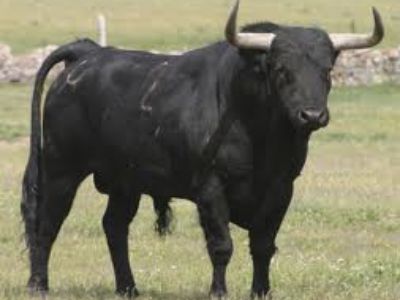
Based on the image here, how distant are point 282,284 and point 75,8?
38964mm

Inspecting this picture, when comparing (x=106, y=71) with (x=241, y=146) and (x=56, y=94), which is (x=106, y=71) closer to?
(x=56, y=94)

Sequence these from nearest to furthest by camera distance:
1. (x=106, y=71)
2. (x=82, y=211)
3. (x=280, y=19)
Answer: (x=106, y=71), (x=82, y=211), (x=280, y=19)

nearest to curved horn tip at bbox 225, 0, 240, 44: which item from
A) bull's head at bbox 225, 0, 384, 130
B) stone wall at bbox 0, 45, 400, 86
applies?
bull's head at bbox 225, 0, 384, 130

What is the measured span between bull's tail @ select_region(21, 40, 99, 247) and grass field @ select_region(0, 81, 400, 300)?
54 centimetres

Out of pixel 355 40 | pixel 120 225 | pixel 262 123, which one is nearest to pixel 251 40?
pixel 262 123

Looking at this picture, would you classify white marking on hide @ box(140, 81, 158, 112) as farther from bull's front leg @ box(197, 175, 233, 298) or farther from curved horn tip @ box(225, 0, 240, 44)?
curved horn tip @ box(225, 0, 240, 44)

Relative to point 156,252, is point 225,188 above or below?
above

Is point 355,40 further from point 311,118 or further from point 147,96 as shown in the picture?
point 147,96

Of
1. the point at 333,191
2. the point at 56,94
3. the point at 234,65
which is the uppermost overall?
the point at 234,65

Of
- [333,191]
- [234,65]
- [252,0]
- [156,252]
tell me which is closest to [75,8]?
[252,0]

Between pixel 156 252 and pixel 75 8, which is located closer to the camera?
pixel 156 252

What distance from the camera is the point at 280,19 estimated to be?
4578 centimetres

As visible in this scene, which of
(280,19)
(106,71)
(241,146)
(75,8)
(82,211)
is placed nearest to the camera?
(241,146)

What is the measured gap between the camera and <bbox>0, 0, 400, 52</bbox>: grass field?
42.1 meters
